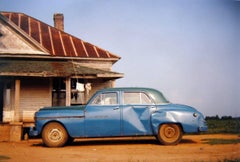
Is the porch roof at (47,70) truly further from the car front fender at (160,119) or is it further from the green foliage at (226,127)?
the car front fender at (160,119)

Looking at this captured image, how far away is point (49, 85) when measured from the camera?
14.6 metres

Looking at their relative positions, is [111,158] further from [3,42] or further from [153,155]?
[3,42]

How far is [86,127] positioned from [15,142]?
3.38 m

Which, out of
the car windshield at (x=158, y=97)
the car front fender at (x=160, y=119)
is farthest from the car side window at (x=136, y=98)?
the car front fender at (x=160, y=119)

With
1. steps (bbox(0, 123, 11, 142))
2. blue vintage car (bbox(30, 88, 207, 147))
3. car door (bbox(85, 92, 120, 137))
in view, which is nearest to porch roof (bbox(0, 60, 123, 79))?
steps (bbox(0, 123, 11, 142))

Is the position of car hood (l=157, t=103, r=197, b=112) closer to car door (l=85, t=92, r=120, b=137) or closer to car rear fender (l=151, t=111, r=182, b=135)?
car rear fender (l=151, t=111, r=182, b=135)

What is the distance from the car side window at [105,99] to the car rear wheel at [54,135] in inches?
39.9

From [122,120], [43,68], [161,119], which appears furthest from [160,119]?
[43,68]

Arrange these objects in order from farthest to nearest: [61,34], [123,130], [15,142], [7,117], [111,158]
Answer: [61,34]
[7,117]
[15,142]
[123,130]
[111,158]

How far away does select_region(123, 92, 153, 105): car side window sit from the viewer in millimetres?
8391

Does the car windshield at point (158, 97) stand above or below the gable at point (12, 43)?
below

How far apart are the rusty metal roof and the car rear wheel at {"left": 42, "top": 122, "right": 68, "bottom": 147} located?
6.64 metres

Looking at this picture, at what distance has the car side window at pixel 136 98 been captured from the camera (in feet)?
27.5

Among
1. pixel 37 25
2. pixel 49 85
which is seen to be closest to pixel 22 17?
pixel 37 25
